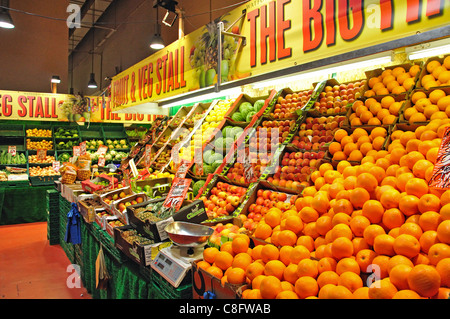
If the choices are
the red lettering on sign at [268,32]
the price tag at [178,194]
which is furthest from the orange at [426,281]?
the red lettering on sign at [268,32]

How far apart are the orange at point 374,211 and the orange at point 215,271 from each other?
817mm

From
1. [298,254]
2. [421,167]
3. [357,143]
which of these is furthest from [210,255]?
[357,143]

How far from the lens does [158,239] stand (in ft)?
7.86

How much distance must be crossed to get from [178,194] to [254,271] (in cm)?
144

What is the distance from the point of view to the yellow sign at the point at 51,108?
29.6ft

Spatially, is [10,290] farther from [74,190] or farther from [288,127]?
[288,127]

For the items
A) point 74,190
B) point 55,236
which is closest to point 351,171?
point 74,190

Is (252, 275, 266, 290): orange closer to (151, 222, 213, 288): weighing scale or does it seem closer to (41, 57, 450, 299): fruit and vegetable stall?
(41, 57, 450, 299): fruit and vegetable stall

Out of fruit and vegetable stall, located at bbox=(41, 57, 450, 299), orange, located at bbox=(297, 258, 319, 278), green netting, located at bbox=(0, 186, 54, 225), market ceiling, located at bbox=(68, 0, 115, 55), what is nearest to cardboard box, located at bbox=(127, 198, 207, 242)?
fruit and vegetable stall, located at bbox=(41, 57, 450, 299)

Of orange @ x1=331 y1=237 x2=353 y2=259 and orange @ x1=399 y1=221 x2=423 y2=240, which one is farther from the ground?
orange @ x1=399 y1=221 x2=423 y2=240

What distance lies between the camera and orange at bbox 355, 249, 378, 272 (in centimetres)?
134

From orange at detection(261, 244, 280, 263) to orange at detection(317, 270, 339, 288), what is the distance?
0.93 feet

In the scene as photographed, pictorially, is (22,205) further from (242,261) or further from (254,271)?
(254,271)

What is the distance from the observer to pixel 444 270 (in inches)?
42.8
